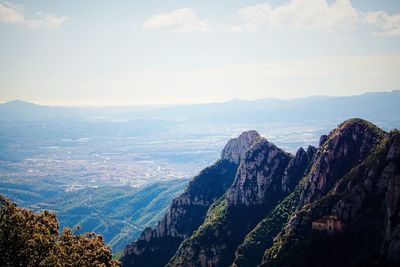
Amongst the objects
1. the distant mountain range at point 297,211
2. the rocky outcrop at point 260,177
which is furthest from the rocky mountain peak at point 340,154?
the rocky outcrop at point 260,177

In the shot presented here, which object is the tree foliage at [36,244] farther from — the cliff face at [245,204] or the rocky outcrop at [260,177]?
the rocky outcrop at [260,177]

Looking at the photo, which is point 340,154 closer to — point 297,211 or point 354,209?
point 297,211

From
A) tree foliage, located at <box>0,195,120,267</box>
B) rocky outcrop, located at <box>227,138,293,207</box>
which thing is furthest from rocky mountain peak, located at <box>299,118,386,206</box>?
tree foliage, located at <box>0,195,120,267</box>

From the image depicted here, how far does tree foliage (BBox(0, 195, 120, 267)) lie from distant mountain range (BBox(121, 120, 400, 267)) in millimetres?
53510

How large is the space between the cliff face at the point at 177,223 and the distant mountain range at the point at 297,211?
0.39 metres

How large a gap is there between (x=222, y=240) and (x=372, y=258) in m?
64.3

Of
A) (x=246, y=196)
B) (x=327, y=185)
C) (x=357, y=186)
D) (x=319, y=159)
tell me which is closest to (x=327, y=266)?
(x=357, y=186)

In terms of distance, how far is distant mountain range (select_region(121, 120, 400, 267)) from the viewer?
324 ft

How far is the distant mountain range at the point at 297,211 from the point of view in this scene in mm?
98750

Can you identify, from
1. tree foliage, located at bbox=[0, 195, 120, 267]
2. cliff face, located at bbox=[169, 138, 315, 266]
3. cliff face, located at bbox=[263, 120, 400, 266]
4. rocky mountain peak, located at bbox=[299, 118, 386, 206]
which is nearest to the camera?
tree foliage, located at bbox=[0, 195, 120, 267]

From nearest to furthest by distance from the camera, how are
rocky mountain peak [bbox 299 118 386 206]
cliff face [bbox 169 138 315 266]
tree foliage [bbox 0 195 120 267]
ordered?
tree foliage [bbox 0 195 120 267], rocky mountain peak [bbox 299 118 386 206], cliff face [bbox 169 138 315 266]

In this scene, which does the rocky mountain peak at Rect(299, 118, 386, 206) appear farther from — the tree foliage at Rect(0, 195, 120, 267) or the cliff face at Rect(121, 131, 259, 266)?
the tree foliage at Rect(0, 195, 120, 267)

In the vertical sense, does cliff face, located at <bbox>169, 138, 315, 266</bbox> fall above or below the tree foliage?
below

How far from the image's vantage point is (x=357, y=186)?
4232 inches
